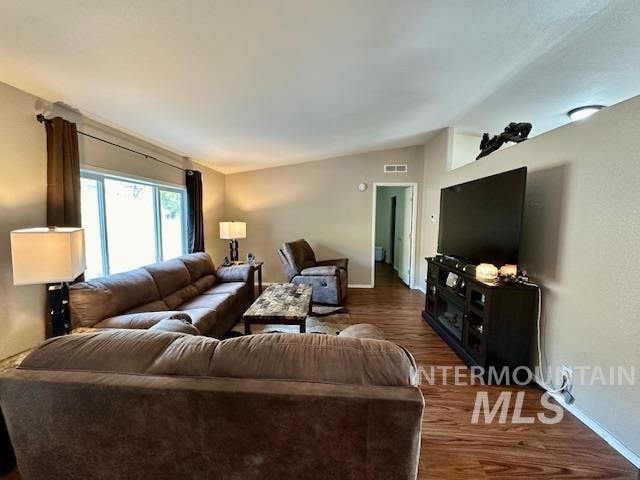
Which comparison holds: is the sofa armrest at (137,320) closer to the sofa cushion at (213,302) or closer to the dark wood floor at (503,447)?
the sofa cushion at (213,302)

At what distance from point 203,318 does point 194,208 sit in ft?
7.47

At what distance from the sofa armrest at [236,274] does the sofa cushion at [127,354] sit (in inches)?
109

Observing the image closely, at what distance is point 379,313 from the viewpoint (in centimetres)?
392

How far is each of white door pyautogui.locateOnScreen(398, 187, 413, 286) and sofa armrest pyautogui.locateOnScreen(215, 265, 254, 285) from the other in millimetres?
3141

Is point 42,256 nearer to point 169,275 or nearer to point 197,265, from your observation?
point 169,275

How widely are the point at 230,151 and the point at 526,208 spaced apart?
3.60 metres

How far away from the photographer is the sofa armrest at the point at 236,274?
3.82 meters

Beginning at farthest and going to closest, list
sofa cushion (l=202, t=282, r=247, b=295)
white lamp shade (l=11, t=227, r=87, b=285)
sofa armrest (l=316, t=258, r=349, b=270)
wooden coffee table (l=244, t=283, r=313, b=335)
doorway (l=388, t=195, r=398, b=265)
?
doorway (l=388, t=195, r=398, b=265) → sofa armrest (l=316, t=258, r=349, b=270) → sofa cushion (l=202, t=282, r=247, b=295) → wooden coffee table (l=244, t=283, r=313, b=335) → white lamp shade (l=11, t=227, r=87, b=285)

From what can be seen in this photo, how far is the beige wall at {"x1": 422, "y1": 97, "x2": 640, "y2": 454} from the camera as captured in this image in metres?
1.60

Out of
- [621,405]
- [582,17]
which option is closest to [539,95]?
[582,17]

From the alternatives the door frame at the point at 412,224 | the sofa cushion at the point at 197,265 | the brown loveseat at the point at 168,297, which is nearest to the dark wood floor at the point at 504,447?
the brown loveseat at the point at 168,297

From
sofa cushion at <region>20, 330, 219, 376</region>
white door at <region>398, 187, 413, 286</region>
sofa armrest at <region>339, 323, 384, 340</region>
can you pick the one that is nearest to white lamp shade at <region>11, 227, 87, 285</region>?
sofa cushion at <region>20, 330, 219, 376</region>

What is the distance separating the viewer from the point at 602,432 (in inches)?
68.1

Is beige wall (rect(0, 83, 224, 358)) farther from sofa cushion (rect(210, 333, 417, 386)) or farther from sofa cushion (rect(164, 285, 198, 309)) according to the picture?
sofa cushion (rect(210, 333, 417, 386))
